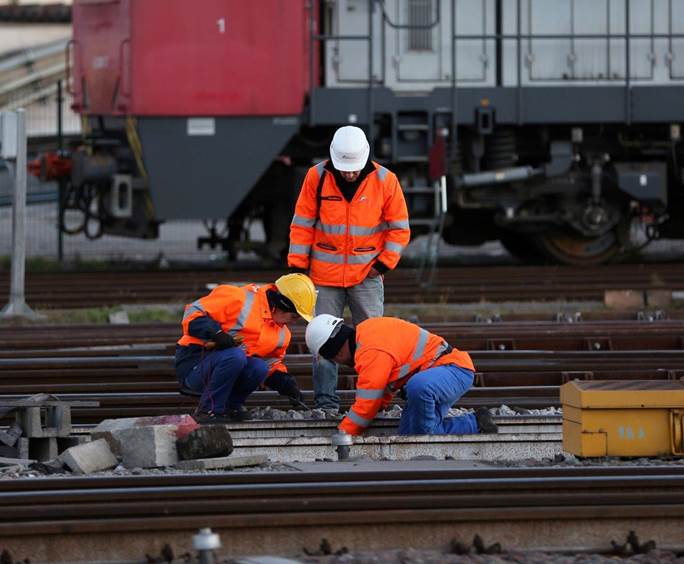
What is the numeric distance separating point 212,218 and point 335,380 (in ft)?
24.1

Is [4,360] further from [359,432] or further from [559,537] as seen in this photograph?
[559,537]

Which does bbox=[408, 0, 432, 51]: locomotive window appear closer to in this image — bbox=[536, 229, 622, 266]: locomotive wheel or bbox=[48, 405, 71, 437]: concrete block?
bbox=[536, 229, 622, 266]: locomotive wheel

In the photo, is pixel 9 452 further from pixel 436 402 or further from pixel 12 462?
pixel 436 402

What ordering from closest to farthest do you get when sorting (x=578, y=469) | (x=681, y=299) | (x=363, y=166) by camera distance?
(x=578, y=469) → (x=363, y=166) → (x=681, y=299)

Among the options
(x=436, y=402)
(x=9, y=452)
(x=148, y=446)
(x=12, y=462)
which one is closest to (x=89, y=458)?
(x=148, y=446)

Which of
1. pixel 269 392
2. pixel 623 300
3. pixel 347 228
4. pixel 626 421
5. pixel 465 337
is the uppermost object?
pixel 347 228

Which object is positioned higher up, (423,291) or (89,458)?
(423,291)

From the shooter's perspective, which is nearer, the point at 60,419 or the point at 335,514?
the point at 335,514

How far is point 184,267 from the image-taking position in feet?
59.4

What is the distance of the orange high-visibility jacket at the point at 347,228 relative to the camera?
9.12 meters

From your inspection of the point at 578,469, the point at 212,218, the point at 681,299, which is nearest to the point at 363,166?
the point at 578,469

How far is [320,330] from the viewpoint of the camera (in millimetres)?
8070

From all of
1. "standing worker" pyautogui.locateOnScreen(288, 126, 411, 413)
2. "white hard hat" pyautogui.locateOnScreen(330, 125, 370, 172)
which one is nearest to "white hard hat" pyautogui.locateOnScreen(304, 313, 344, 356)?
"standing worker" pyautogui.locateOnScreen(288, 126, 411, 413)

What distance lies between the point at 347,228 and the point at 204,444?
2.15 metres
